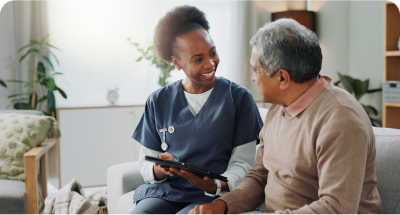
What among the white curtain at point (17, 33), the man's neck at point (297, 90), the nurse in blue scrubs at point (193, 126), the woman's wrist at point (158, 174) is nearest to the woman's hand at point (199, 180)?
the nurse in blue scrubs at point (193, 126)

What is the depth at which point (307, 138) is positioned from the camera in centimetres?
96

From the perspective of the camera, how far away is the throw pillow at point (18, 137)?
7.16 feet

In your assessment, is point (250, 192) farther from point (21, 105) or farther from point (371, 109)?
point (371, 109)

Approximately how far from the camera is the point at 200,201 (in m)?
1.40

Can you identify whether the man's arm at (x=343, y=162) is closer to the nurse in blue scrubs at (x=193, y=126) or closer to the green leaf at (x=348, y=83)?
the nurse in blue scrubs at (x=193, y=126)

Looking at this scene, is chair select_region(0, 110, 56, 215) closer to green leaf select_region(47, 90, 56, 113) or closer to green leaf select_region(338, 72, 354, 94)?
green leaf select_region(47, 90, 56, 113)

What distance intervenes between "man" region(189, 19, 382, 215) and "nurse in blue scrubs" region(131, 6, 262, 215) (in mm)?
251

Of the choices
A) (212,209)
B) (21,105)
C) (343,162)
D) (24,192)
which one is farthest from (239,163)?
(21,105)

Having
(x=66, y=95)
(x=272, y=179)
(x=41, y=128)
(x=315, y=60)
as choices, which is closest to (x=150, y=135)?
(x=272, y=179)

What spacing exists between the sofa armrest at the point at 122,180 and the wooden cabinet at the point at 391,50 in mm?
2348

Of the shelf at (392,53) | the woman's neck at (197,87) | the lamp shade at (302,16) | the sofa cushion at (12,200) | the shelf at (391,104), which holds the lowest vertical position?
the sofa cushion at (12,200)

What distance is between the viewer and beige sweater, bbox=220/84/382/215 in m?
0.86

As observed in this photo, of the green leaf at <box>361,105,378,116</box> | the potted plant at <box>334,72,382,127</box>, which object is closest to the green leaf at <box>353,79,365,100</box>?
the potted plant at <box>334,72,382,127</box>

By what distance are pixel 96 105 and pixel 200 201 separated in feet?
7.95
